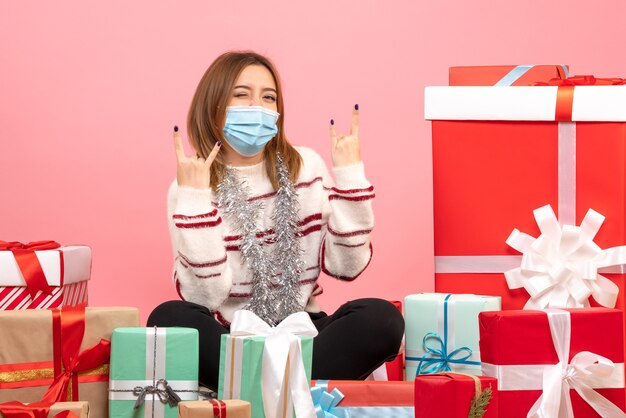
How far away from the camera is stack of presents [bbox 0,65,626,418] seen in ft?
6.23

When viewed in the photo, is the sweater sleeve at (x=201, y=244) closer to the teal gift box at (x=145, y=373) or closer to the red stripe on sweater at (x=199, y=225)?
the red stripe on sweater at (x=199, y=225)

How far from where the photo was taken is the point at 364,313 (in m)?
2.29

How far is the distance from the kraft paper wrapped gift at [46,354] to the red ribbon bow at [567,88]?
1041mm

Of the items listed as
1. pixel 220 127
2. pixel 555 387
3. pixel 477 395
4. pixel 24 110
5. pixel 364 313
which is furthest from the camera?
pixel 24 110

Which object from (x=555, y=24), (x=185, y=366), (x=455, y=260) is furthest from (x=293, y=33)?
(x=185, y=366)

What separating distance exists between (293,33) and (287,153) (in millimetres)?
837

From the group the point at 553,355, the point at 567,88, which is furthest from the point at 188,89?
the point at 553,355

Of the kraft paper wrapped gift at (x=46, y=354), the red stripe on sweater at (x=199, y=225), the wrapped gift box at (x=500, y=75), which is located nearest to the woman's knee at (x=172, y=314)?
the red stripe on sweater at (x=199, y=225)

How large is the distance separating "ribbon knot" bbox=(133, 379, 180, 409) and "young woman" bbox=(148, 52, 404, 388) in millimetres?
314

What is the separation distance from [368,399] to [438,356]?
12.9 inches

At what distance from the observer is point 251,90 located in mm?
2545

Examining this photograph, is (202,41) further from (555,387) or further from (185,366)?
(555,387)

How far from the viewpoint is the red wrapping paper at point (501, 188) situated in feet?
7.72

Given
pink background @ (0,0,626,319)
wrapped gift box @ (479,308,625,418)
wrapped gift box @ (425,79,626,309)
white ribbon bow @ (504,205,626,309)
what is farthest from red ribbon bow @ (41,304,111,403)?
pink background @ (0,0,626,319)
